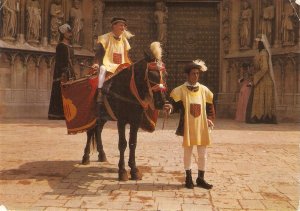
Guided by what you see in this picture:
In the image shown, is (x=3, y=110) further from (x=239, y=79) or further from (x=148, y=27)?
(x=239, y=79)

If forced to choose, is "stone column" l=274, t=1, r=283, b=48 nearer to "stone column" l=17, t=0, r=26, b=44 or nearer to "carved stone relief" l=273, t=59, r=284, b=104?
"carved stone relief" l=273, t=59, r=284, b=104

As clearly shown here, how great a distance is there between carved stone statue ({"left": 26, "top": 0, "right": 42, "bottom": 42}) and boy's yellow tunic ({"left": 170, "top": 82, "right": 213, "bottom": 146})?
1099 centimetres

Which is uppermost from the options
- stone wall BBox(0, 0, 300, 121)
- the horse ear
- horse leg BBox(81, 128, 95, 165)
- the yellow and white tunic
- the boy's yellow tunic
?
stone wall BBox(0, 0, 300, 121)

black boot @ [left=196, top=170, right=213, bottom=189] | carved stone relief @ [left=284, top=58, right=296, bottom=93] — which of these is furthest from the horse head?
carved stone relief @ [left=284, top=58, right=296, bottom=93]

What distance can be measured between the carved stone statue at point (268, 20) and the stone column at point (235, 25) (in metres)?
1.29

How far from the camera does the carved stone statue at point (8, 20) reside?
1391cm

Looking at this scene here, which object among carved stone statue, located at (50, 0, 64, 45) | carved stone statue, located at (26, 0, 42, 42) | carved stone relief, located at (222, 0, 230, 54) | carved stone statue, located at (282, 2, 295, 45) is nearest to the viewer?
carved stone statue, located at (282, 2, 295, 45)

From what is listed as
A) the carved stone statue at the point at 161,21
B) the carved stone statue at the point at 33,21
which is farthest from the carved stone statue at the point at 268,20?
the carved stone statue at the point at 33,21

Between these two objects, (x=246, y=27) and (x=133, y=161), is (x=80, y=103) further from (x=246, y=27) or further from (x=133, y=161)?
(x=246, y=27)

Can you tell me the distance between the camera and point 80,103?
5891mm

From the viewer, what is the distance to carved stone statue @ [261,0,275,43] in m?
14.6

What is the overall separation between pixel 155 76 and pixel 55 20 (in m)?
11.5

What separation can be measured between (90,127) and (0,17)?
9.59 meters

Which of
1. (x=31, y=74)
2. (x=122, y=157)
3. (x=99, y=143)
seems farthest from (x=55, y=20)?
(x=122, y=157)
